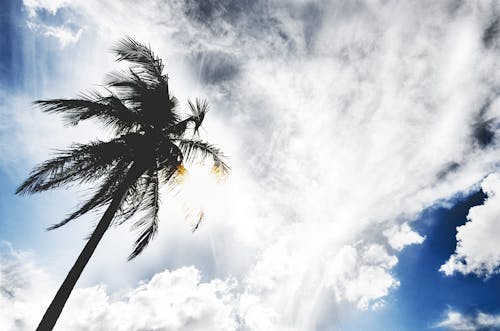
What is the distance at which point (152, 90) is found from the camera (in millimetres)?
8344

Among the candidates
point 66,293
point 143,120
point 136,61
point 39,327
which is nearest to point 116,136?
point 143,120

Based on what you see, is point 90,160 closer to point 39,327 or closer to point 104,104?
point 104,104

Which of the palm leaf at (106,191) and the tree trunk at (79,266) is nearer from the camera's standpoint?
the tree trunk at (79,266)

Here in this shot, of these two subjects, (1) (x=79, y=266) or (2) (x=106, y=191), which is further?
(2) (x=106, y=191)

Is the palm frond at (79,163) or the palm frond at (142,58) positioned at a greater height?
the palm frond at (142,58)

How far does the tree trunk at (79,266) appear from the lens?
17.3 feet

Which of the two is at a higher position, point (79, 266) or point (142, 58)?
point (142, 58)

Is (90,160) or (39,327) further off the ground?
(90,160)

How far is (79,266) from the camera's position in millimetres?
6035

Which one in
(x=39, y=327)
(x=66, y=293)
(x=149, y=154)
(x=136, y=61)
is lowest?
(x=39, y=327)

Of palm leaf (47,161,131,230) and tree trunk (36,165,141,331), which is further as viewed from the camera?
palm leaf (47,161,131,230)

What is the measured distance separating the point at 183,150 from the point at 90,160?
A: 2560mm

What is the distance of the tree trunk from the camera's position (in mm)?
5277

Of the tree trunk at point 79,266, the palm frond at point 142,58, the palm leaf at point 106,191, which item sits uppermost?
the palm frond at point 142,58
